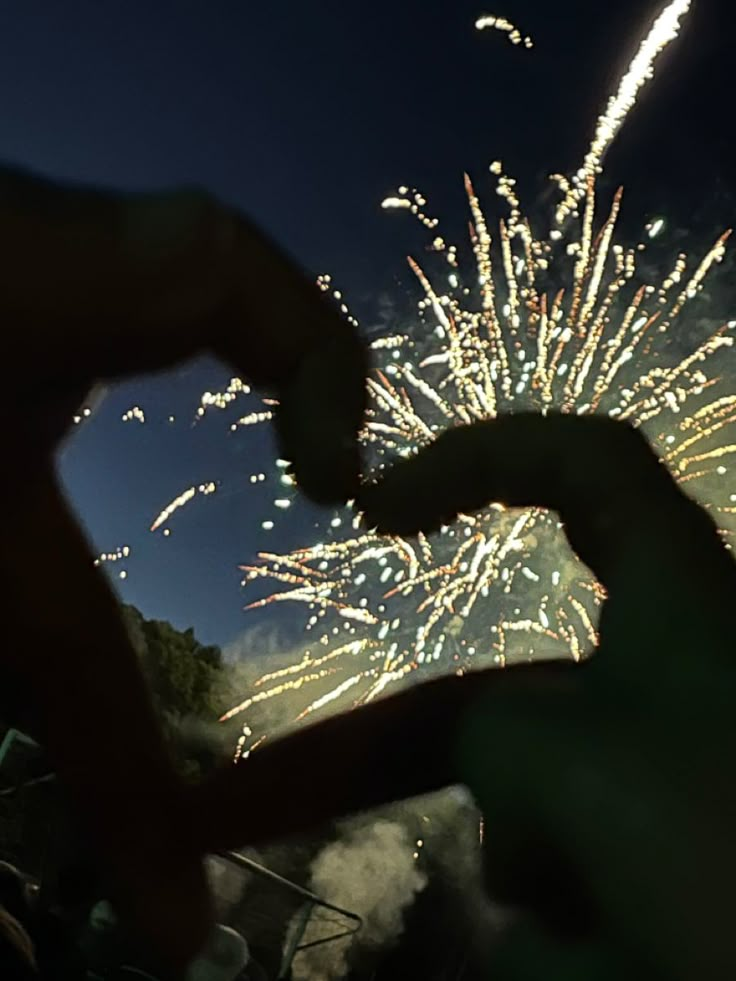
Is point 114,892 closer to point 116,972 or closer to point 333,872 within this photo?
point 116,972

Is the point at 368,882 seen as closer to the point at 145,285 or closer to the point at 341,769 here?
the point at 341,769

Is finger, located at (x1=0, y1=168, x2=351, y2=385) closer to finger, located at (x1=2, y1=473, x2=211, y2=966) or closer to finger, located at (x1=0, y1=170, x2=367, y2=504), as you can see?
finger, located at (x1=0, y1=170, x2=367, y2=504)

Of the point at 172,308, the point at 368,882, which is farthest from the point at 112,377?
the point at 368,882

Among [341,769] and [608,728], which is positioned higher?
[608,728]

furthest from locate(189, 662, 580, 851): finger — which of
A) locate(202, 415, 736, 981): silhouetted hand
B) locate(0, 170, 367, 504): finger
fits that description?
locate(0, 170, 367, 504): finger

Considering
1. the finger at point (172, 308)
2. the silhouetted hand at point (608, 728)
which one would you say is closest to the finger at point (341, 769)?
the silhouetted hand at point (608, 728)

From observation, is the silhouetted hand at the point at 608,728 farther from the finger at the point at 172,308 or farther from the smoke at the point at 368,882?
the smoke at the point at 368,882

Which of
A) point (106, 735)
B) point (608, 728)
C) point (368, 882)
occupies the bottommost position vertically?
point (368, 882)
